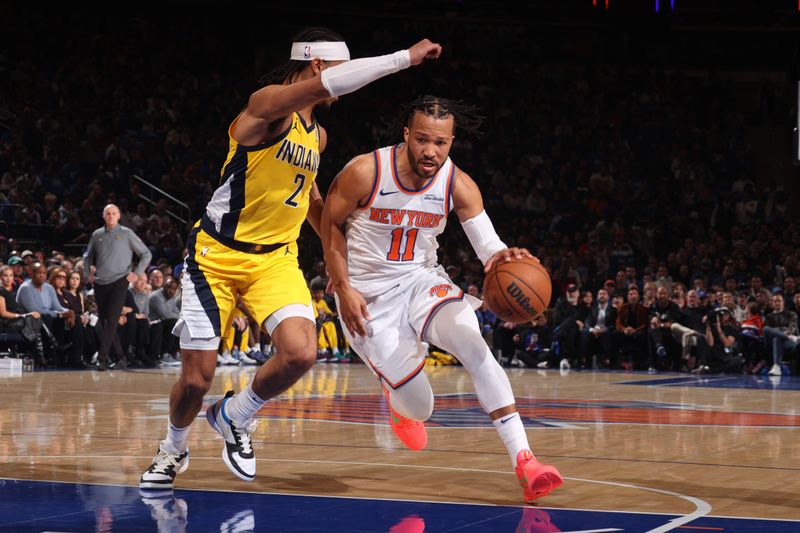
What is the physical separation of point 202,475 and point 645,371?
37.1 ft

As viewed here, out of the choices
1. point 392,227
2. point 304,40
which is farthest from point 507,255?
point 304,40

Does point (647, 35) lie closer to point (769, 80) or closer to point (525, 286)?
point (769, 80)

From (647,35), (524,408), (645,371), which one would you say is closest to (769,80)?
(647,35)

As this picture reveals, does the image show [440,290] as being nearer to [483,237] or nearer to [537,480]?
[483,237]

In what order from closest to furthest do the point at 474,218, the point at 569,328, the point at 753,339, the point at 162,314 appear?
1. the point at 474,218
2. the point at 162,314
3. the point at 753,339
4. the point at 569,328

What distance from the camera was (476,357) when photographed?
15.9 feet

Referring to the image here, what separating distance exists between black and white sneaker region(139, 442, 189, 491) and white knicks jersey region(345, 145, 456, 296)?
1.16m

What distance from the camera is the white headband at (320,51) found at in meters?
5.05

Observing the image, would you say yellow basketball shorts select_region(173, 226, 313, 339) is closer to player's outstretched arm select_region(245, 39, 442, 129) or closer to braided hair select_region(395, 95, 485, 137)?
→ player's outstretched arm select_region(245, 39, 442, 129)

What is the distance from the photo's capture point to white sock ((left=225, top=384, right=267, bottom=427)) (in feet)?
16.7

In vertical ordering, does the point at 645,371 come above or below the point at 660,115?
below

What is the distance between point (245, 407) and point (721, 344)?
1132 centimetres

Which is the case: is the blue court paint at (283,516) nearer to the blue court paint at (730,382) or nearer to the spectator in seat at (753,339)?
the blue court paint at (730,382)

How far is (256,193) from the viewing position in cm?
502
